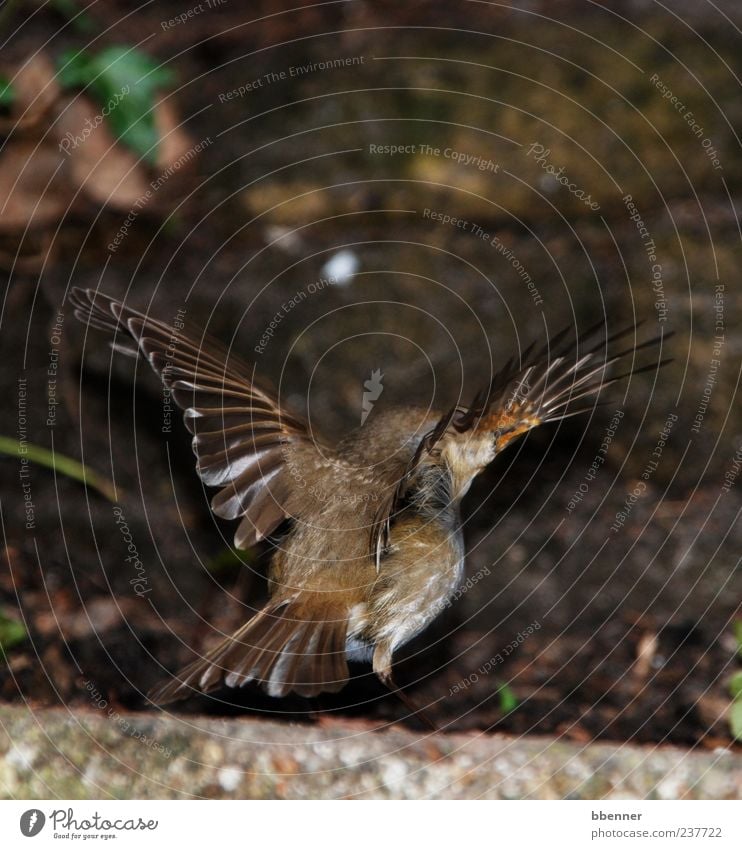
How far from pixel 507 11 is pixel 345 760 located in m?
3.83

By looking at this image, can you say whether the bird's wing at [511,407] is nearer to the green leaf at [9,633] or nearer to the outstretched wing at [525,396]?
the outstretched wing at [525,396]

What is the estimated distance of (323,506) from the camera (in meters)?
3.02

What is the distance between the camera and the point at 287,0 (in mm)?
5172

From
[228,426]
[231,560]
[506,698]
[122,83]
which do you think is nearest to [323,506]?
[228,426]

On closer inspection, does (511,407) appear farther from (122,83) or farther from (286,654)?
(122,83)

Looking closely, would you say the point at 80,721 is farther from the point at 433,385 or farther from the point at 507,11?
the point at 507,11

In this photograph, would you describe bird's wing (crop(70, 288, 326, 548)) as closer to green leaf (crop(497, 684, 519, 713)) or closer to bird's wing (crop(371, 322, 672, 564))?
bird's wing (crop(371, 322, 672, 564))

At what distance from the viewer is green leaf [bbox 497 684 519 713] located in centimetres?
338

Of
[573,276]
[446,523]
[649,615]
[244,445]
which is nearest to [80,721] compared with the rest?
[244,445]

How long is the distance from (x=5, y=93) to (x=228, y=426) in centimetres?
198

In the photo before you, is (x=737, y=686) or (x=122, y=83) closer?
(x=737, y=686)

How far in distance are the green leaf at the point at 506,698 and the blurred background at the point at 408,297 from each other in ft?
0.04

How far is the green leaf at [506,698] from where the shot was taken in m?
3.38

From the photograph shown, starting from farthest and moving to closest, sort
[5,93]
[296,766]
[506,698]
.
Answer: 1. [5,93]
2. [506,698]
3. [296,766]
